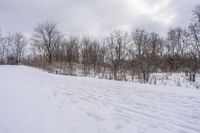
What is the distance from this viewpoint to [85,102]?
261 inches

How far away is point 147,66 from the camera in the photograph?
1828 centimetres

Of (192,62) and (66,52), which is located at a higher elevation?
(66,52)

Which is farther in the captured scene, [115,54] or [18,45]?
[18,45]

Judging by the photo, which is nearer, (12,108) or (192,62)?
(12,108)

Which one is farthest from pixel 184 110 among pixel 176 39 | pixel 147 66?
pixel 176 39

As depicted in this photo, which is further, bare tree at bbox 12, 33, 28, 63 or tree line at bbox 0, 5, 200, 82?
bare tree at bbox 12, 33, 28, 63

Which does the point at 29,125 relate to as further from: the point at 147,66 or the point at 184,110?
the point at 147,66

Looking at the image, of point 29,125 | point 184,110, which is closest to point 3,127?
point 29,125

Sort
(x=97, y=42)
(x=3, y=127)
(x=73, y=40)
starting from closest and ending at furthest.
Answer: (x=3, y=127)
(x=97, y=42)
(x=73, y=40)

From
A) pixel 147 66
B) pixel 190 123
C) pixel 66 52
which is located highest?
pixel 66 52

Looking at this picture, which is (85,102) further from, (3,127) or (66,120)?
(3,127)

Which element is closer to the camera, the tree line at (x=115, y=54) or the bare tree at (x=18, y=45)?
the tree line at (x=115, y=54)

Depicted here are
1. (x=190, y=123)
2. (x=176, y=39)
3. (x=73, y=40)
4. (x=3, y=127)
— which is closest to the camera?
(x=3, y=127)

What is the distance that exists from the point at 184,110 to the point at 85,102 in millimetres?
2863
